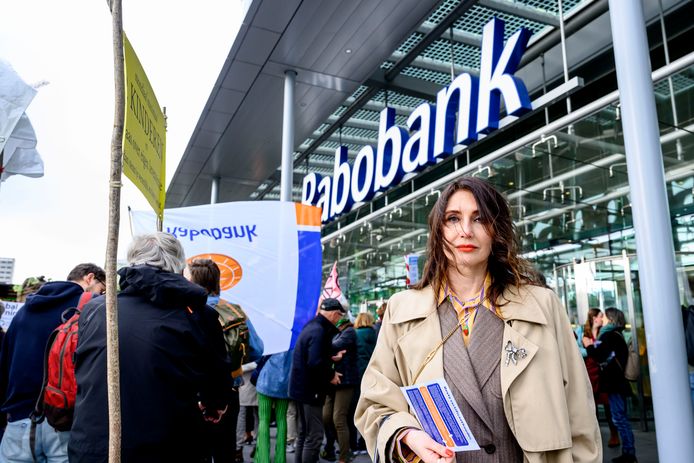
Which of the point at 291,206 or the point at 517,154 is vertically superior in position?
the point at 517,154

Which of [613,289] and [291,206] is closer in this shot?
[291,206]

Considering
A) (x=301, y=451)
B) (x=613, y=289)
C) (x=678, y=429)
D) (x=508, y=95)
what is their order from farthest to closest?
(x=613, y=289)
(x=508, y=95)
(x=301, y=451)
(x=678, y=429)

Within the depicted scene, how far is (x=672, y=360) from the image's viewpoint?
3404 mm

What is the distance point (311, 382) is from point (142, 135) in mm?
3576

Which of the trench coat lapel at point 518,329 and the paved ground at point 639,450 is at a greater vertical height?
the trench coat lapel at point 518,329

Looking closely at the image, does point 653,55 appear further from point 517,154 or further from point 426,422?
point 426,422

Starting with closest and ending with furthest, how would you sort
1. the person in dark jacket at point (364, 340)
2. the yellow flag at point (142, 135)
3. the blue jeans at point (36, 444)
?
the yellow flag at point (142, 135) < the blue jeans at point (36, 444) < the person in dark jacket at point (364, 340)

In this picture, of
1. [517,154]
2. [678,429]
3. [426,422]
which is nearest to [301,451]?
[678,429]

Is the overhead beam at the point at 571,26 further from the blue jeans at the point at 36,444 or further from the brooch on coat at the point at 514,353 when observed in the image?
the blue jeans at the point at 36,444

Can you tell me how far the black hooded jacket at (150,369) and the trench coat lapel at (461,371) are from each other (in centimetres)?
111

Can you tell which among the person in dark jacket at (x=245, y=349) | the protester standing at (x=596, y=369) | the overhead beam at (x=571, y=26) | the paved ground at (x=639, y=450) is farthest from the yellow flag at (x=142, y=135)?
the overhead beam at (x=571, y=26)

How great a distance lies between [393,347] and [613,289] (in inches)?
302

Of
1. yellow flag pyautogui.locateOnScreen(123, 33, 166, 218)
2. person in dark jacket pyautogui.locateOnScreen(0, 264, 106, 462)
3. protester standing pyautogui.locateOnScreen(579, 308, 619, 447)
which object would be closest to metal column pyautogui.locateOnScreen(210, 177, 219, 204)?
protester standing pyautogui.locateOnScreen(579, 308, 619, 447)

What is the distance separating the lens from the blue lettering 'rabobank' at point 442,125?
648 cm
